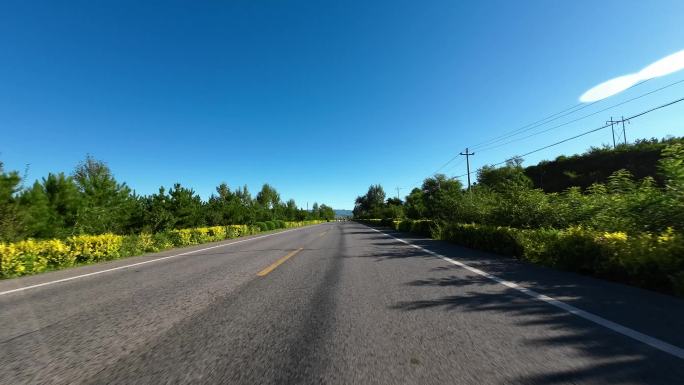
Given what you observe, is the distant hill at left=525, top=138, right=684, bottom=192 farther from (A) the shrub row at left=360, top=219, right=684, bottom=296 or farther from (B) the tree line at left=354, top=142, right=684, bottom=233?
(A) the shrub row at left=360, top=219, right=684, bottom=296

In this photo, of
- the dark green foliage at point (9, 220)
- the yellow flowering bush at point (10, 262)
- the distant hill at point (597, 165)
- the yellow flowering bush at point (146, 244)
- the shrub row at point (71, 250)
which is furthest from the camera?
the distant hill at point (597, 165)

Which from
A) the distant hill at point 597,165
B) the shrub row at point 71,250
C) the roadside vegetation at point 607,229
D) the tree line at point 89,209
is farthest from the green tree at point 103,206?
the distant hill at point 597,165

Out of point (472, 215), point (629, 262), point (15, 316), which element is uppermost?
point (472, 215)

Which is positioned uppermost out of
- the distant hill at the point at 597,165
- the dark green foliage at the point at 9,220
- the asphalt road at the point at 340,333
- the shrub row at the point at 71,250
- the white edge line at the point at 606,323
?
the distant hill at the point at 597,165

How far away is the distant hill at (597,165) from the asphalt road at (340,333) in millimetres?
49455

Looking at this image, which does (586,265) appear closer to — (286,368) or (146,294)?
(286,368)

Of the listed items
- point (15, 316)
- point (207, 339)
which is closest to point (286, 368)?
point (207, 339)

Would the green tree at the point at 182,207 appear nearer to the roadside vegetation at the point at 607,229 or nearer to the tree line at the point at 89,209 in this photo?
the tree line at the point at 89,209

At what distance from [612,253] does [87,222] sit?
24015mm

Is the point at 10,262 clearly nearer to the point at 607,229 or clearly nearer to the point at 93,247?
the point at 93,247

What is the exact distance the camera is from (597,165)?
186 ft

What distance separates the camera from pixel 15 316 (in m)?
4.93

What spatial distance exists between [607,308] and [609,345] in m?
1.62

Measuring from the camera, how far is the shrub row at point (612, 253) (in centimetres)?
556
